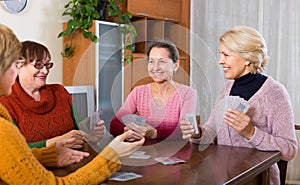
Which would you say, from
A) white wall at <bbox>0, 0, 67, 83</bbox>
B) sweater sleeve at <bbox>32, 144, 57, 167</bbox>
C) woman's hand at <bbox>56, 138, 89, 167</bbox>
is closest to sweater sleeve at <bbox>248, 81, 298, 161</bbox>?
woman's hand at <bbox>56, 138, 89, 167</bbox>

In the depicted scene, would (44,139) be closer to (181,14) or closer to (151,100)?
(151,100)

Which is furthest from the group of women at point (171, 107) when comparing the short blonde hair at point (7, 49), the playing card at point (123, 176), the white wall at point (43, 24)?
the white wall at point (43, 24)

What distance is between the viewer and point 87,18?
147 inches

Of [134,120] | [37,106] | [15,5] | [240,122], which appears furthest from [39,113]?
[15,5]

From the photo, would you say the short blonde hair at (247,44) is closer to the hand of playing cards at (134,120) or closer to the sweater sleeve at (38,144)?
the hand of playing cards at (134,120)

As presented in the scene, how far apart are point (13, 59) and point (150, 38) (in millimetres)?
3109

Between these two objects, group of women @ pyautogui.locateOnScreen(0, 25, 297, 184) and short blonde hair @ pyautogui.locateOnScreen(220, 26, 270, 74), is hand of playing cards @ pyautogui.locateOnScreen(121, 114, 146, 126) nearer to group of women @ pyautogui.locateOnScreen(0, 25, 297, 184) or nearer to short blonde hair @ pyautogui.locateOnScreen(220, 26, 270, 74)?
group of women @ pyautogui.locateOnScreen(0, 25, 297, 184)

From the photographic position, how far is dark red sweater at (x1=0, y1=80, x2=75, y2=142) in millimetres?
2051

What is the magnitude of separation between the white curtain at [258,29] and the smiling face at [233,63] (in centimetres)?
181

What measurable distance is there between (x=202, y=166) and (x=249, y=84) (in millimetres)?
672

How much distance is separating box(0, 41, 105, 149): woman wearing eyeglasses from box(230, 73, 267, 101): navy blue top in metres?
0.74

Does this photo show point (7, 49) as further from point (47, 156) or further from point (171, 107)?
point (171, 107)

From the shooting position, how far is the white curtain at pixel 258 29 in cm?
401

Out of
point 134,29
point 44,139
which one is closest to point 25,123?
point 44,139
